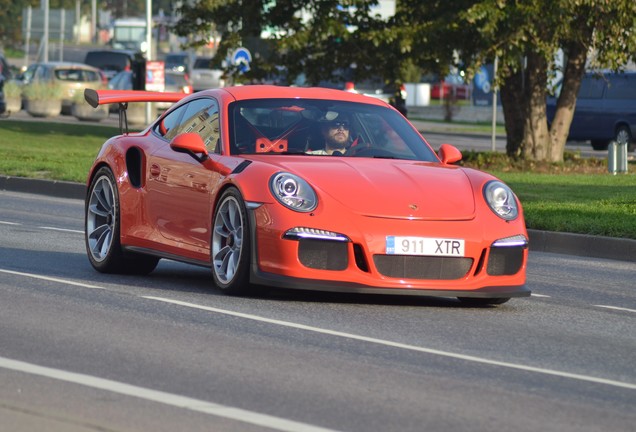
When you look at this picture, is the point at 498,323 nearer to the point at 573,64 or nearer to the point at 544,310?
the point at 544,310

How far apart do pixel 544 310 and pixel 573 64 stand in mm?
19127

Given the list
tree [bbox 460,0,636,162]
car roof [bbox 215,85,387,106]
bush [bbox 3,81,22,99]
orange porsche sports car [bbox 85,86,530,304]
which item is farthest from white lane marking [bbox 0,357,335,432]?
bush [bbox 3,81,22,99]

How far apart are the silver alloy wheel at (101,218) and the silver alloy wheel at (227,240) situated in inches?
60.5

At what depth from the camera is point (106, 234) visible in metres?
11.8

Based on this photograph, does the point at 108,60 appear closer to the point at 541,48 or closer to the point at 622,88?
the point at 622,88

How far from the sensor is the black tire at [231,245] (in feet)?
32.4

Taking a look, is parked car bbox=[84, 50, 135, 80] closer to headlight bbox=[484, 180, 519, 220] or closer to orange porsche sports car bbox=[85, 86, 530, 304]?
orange porsche sports car bbox=[85, 86, 530, 304]

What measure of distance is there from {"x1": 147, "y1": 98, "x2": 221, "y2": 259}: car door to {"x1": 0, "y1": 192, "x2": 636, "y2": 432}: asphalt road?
373 mm

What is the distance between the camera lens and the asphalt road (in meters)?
6.29

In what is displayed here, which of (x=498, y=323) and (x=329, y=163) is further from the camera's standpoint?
(x=329, y=163)

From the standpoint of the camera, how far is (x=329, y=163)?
10312 mm

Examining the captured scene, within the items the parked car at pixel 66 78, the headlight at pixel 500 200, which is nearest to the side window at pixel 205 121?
the headlight at pixel 500 200

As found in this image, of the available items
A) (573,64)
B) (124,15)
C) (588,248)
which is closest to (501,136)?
(573,64)

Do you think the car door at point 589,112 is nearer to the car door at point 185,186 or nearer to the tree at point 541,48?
the tree at point 541,48
